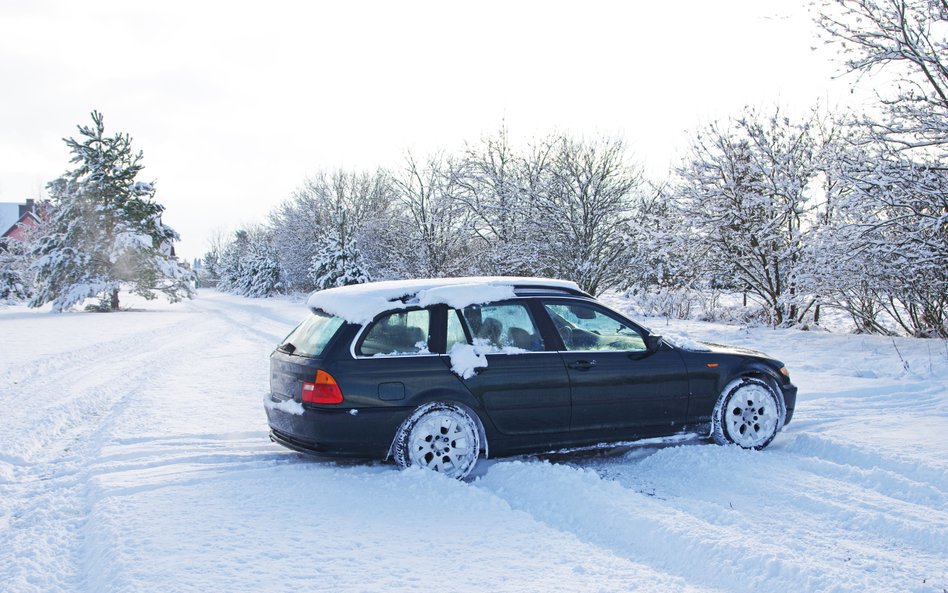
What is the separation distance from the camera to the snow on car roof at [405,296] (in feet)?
17.5

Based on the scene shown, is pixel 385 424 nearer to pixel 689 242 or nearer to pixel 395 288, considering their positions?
pixel 395 288

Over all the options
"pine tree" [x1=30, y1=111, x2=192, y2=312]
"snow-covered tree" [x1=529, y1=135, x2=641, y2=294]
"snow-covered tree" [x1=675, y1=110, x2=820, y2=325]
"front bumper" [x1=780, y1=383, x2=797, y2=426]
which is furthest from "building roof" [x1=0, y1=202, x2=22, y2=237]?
"front bumper" [x1=780, y1=383, x2=797, y2=426]

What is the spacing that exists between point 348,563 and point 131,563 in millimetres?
1121

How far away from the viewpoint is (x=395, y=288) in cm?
555

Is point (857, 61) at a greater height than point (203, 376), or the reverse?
point (857, 61)

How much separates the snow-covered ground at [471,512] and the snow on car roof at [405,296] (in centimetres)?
126

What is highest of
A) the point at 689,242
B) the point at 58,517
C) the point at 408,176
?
the point at 408,176

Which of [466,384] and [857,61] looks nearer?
[466,384]

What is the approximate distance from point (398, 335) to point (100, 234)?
104 feet

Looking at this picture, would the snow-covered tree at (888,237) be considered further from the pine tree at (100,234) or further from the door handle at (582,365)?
the pine tree at (100,234)

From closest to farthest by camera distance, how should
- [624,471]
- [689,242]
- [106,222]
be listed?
[624,471] → [689,242] → [106,222]

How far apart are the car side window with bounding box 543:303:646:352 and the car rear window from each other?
A: 1.81m

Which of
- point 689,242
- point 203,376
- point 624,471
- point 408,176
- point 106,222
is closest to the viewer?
point 624,471

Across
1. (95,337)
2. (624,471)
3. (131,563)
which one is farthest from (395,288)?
(95,337)
